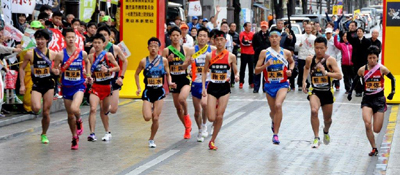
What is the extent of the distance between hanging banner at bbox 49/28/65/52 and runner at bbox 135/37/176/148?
5.06 meters

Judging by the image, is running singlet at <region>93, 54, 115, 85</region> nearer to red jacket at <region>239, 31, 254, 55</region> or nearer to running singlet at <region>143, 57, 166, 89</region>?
running singlet at <region>143, 57, 166, 89</region>

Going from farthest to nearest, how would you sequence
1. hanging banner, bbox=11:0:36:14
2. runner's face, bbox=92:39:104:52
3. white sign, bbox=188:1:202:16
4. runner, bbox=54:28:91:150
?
1. white sign, bbox=188:1:202:16
2. hanging banner, bbox=11:0:36:14
3. runner's face, bbox=92:39:104:52
4. runner, bbox=54:28:91:150

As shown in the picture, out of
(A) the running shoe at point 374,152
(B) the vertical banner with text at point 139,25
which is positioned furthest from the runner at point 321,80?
(B) the vertical banner with text at point 139,25

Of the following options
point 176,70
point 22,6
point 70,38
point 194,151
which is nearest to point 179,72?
point 176,70

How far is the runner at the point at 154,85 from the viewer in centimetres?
1226

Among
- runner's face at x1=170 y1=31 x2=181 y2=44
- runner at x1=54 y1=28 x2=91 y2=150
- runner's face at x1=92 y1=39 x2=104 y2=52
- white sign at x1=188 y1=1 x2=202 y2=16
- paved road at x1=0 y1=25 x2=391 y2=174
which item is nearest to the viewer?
paved road at x1=0 y1=25 x2=391 y2=174

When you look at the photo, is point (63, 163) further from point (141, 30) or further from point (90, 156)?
point (141, 30)

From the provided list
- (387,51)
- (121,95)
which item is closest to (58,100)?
(121,95)

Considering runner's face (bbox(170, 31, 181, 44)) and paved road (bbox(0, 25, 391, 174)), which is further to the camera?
runner's face (bbox(170, 31, 181, 44))

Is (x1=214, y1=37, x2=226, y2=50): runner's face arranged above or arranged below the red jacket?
above

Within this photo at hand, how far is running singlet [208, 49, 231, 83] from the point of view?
12250mm

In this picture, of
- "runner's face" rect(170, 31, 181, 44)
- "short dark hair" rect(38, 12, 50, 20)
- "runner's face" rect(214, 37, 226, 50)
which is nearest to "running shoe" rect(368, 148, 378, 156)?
"runner's face" rect(214, 37, 226, 50)

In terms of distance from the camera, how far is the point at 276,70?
12609mm

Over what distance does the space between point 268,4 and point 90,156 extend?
6395 centimetres
